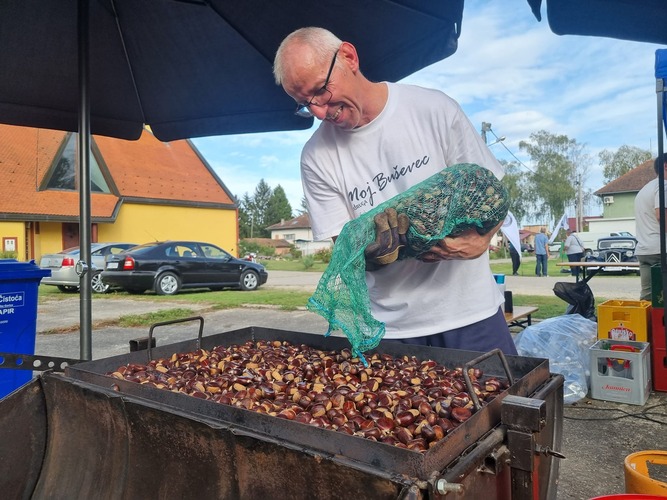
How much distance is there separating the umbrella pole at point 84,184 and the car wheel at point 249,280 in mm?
11913

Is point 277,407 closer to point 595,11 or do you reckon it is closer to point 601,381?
point 595,11

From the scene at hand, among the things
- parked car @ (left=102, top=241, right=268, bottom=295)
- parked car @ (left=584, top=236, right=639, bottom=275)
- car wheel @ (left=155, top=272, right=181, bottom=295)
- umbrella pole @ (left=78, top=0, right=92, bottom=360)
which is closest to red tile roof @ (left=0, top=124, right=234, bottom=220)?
parked car @ (left=102, top=241, right=268, bottom=295)

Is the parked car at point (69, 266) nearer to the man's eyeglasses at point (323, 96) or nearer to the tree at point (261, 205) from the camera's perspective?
the man's eyeglasses at point (323, 96)

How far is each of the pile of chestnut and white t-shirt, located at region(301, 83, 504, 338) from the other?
0.82 ft

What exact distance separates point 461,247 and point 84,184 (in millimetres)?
2171

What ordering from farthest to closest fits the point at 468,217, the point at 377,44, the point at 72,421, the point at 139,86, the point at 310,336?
the point at 139,86 < the point at 377,44 < the point at 310,336 < the point at 72,421 < the point at 468,217

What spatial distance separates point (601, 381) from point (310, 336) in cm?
331

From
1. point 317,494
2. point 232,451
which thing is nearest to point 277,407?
point 232,451

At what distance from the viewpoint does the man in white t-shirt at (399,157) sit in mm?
2025

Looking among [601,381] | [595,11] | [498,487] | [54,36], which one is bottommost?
[601,381]

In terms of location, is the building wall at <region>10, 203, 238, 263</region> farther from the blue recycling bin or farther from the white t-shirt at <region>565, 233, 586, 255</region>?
the blue recycling bin

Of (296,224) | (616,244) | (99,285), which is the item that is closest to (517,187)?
(616,244)

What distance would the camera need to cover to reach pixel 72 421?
1.92 m

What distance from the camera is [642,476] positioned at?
6.06 ft
